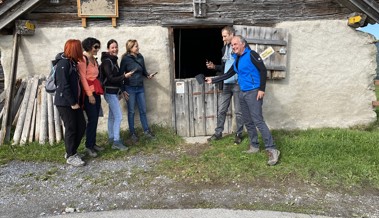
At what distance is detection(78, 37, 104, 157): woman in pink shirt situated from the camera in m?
4.62

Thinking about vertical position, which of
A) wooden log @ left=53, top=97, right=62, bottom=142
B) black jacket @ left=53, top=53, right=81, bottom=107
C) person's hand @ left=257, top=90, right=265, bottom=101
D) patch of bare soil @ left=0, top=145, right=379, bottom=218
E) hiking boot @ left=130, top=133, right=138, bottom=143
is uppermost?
black jacket @ left=53, top=53, right=81, bottom=107

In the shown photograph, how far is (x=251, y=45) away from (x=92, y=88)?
123 inches

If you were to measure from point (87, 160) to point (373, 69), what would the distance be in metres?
5.85

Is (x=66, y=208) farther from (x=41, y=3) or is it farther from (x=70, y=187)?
(x=41, y=3)

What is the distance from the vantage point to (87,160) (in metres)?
5.00

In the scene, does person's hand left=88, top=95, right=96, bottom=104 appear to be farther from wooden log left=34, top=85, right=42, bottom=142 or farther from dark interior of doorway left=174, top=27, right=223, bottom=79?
dark interior of doorway left=174, top=27, right=223, bottom=79

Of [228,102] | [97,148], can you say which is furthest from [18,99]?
[228,102]

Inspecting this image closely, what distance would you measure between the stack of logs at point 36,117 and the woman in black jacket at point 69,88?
121 centimetres

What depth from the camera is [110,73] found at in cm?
501

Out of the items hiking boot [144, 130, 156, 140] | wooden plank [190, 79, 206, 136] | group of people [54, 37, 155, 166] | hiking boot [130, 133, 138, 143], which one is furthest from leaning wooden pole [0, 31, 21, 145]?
wooden plank [190, 79, 206, 136]

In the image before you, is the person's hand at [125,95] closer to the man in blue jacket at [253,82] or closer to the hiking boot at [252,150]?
the man in blue jacket at [253,82]

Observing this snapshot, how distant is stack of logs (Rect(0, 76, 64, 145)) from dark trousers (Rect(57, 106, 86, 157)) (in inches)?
43.2

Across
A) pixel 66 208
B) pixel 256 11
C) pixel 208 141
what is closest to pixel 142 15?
pixel 256 11

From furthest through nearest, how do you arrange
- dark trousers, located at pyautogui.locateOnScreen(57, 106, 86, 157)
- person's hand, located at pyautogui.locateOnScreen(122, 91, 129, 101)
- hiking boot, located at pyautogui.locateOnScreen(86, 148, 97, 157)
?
person's hand, located at pyautogui.locateOnScreen(122, 91, 129, 101)
hiking boot, located at pyautogui.locateOnScreen(86, 148, 97, 157)
dark trousers, located at pyautogui.locateOnScreen(57, 106, 86, 157)
